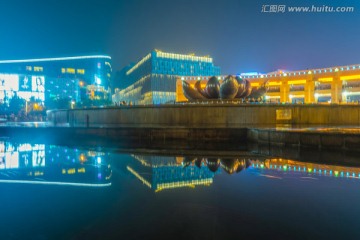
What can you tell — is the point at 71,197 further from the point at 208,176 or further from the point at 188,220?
the point at 208,176

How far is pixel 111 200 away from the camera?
7.11m

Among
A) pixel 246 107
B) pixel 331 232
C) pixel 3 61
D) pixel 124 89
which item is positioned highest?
pixel 3 61

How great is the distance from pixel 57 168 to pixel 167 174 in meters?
4.00

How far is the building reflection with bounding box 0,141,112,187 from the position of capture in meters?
9.23

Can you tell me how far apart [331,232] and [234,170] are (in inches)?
203

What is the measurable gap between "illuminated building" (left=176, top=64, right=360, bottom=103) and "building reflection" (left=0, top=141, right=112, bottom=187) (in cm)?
3622

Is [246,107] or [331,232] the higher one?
[246,107]

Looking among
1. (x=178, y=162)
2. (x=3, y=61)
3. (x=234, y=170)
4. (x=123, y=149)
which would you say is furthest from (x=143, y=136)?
(x=3, y=61)

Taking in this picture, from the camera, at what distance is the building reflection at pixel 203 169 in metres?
9.03

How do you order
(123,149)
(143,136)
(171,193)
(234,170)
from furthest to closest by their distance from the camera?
1. (143,136)
2. (123,149)
3. (234,170)
4. (171,193)

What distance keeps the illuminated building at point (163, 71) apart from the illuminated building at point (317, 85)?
17.4 m

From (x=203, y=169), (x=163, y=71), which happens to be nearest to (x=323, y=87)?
(x=163, y=71)

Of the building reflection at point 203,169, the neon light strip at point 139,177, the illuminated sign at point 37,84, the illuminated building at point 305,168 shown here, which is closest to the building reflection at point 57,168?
the neon light strip at point 139,177

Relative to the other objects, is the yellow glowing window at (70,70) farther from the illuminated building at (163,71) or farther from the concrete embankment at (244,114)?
the concrete embankment at (244,114)
